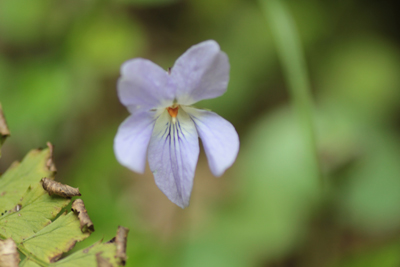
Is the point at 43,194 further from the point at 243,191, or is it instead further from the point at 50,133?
the point at 243,191

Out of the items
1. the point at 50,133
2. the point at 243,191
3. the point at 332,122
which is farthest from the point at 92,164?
the point at 332,122

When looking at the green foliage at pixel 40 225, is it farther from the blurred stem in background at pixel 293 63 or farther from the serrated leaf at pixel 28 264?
the blurred stem in background at pixel 293 63

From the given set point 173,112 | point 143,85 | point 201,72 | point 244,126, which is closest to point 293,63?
point 244,126

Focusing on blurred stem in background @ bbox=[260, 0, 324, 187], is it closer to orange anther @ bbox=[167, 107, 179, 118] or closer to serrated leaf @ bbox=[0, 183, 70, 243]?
orange anther @ bbox=[167, 107, 179, 118]

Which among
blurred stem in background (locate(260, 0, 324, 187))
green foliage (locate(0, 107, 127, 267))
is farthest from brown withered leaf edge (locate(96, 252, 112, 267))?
blurred stem in background (locate(260, 0, 324, 187))

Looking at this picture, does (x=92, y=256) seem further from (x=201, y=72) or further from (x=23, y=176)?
(x=201, y=72)

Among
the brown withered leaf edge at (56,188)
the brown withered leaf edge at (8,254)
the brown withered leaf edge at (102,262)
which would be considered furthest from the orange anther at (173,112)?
the brown withered leaf edge at (8,254)
